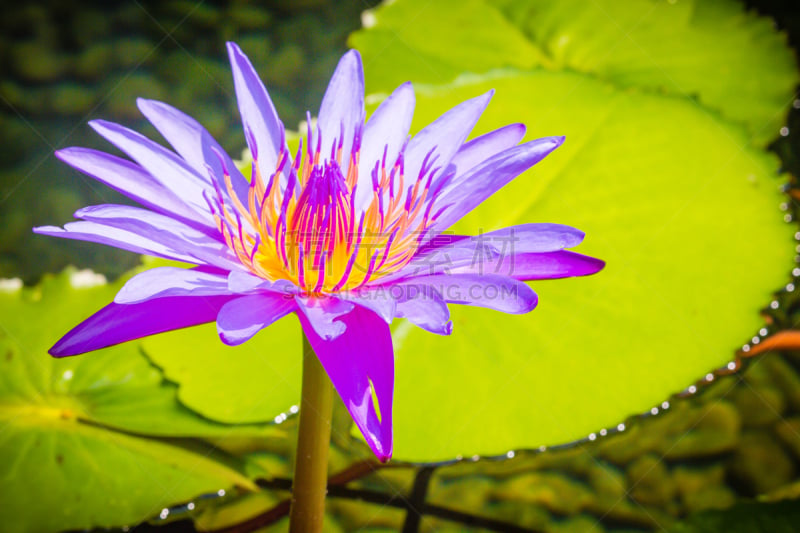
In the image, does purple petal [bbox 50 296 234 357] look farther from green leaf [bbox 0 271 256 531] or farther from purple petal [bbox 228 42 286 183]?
Result: green leaf [bbox 0 271 256 531]

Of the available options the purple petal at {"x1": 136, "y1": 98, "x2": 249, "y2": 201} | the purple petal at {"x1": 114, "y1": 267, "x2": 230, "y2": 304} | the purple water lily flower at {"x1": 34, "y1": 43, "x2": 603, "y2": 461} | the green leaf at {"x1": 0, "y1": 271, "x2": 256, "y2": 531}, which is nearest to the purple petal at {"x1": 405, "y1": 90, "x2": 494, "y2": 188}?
the purple water lily flower at {"x1": 34, "y1": 43, "x2": 603, "y2": 461}

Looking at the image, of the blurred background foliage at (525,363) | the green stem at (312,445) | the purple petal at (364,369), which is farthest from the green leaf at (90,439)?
the purple petal at (364,369)

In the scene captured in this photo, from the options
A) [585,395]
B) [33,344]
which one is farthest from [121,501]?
[585,395]

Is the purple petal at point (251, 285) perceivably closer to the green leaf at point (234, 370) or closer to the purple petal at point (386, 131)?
the purple petal at point (386, 131)

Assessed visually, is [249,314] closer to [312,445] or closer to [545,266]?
[312,445]

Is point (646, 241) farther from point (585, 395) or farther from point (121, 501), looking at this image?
point (121, 501)
